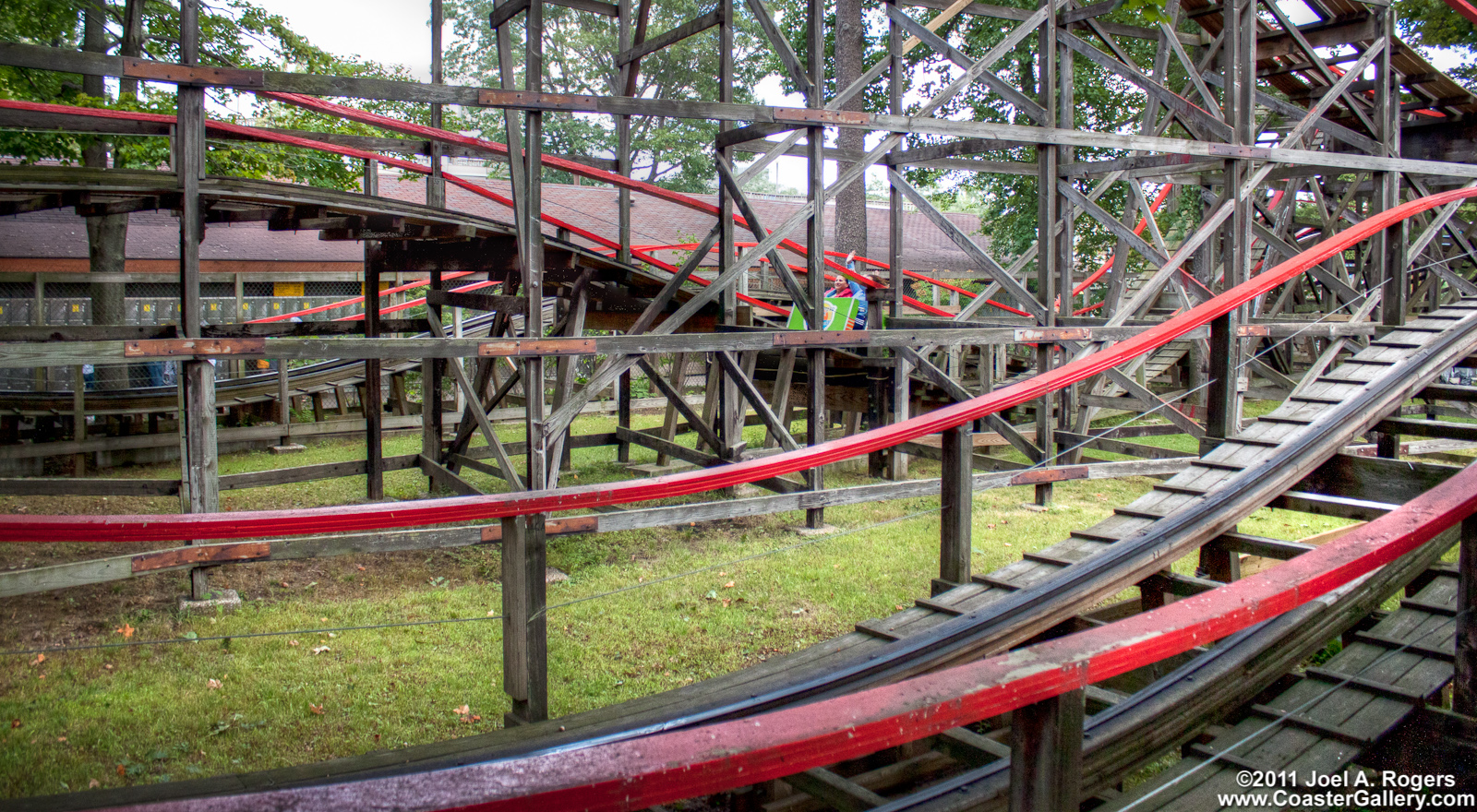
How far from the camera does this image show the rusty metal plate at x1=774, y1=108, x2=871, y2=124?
286 inches

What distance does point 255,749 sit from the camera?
14.1ft

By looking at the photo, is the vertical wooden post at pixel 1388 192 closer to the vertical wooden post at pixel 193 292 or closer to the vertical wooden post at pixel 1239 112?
the vertical wooden post at pixel 1239 112

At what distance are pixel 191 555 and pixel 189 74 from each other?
2.53 m

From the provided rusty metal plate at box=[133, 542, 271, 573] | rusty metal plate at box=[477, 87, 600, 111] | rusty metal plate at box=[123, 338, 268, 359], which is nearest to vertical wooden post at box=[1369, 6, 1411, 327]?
rusty metal plate at box=[477, 87, 600, 111]

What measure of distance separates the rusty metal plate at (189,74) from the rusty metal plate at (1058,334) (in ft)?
19.2

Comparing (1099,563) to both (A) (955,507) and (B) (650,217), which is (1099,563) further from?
(B) (650,217)

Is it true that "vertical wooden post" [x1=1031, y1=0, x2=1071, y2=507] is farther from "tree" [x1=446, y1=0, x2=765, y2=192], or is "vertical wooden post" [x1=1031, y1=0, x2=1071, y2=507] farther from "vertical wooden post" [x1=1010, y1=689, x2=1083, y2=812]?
"tree" [x1=446, y1=0, x2=765, y2=192]

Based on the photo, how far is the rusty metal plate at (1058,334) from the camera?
27.6ft

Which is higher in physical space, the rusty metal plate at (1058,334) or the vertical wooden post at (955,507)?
the rusty metal plate at (1058,334)

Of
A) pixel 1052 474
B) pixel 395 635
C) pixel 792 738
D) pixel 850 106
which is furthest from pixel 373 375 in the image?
pixel 850 106

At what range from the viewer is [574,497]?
3.59 meters

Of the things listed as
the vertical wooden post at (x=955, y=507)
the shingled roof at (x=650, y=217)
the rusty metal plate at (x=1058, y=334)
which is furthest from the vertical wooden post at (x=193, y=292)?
the shingled roof at (x=650, y=217)

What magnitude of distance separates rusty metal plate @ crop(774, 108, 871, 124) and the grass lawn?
2.94 metres

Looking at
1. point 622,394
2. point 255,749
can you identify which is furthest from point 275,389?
point 255,749
